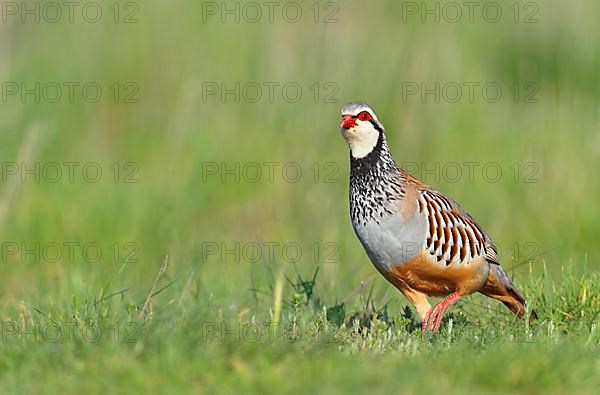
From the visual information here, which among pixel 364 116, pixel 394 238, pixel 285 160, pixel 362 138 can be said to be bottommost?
pixel 285 160

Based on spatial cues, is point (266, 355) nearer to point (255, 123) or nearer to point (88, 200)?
point (88, 200)

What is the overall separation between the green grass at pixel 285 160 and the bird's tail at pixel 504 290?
0.10m

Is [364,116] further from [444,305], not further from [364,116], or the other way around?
[444,305]

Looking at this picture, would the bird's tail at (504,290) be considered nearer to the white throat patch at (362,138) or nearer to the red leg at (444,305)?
the red leg at (444,305)

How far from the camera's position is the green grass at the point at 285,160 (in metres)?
6.34

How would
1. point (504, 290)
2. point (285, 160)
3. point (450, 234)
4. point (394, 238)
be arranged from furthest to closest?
1. point (285, 160)
2. point (504, 290)
3. point (450, 234)
4. point (394, 238)

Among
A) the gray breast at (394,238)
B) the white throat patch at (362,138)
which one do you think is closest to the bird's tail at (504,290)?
the gray breast at (394,238)

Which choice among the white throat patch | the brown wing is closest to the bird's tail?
the brown wing

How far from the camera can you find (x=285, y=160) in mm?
9492

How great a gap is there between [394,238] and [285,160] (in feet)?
12.5

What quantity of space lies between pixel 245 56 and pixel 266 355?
5890 millimetres

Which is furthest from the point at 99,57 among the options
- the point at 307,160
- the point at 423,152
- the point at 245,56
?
the point at 423,152

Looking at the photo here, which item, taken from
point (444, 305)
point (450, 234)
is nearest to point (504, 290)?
point (444, 305)

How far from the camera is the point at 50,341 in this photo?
189 inches
